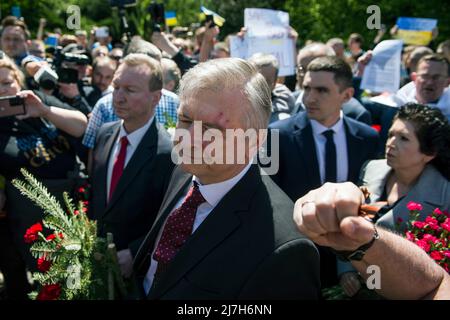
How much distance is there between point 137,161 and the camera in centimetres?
317

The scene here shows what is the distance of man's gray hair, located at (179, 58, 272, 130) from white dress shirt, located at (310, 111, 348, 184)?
1616 mm

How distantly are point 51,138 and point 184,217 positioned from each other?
2.22 m

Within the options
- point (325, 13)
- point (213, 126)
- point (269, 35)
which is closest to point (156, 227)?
point (213, 126)

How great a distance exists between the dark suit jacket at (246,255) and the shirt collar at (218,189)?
3cm

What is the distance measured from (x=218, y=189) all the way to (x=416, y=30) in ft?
22.6

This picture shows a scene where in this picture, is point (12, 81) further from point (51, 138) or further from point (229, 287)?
point (229, 287)

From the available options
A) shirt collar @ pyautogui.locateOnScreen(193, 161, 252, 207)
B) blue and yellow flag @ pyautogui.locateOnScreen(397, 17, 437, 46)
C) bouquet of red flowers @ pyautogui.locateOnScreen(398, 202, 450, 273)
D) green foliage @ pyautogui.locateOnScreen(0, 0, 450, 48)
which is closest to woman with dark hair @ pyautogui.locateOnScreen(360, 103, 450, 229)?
bouquet of red flowers @ pyautogui.locateOnScreen(398, 202, 450, 273)

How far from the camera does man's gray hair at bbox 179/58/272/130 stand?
207cm

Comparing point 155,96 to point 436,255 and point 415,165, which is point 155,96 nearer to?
point 415,165

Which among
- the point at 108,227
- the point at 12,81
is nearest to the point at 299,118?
the point at 108,227

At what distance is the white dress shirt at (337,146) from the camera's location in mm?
3727

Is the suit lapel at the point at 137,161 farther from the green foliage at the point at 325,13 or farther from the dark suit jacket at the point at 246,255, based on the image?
the green foliage at the point at 325,13

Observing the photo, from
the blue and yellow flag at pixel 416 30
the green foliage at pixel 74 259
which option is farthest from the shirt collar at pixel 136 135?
the blue and yellow flag at pixel 416 30

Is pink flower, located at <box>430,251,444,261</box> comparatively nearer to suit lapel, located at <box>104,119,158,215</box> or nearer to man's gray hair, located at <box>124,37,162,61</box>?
suit lapel, located at <box>104,119,158,215</box>
